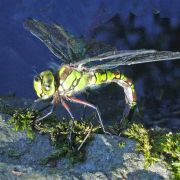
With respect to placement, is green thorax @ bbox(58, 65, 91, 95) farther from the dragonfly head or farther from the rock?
the rock

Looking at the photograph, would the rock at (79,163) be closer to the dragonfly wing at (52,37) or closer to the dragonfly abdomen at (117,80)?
the dragonfly abdomen at (117,80)

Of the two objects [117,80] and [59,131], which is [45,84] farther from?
[117,80]

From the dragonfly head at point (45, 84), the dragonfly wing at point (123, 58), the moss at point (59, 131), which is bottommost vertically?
the moss at point (59, 131)

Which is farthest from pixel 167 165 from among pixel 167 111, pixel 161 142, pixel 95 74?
pixel 167 111

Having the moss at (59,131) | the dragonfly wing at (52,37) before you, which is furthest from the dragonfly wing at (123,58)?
the moss at (59,131)

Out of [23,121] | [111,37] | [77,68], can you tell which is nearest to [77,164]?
[23,121]

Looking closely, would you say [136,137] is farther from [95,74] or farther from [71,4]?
[71,4]
